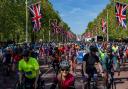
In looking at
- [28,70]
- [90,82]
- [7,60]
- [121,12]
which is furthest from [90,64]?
[121,12]

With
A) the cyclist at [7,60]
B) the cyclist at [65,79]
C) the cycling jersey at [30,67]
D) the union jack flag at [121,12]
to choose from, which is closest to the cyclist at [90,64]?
the cycling jersey at [30,67]

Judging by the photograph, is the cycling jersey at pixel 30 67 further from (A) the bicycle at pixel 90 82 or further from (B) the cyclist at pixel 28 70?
(A) the bicycle at pixel 90 82

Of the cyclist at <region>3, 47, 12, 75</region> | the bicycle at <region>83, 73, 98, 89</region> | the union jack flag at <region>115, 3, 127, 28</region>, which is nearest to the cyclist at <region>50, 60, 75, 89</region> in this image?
the bicycle at <region>83, 73, 98, 89</region>

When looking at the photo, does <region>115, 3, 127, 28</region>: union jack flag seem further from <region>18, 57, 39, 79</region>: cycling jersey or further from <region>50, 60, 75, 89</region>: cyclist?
<region>50, 60, 75, 89</region>: cyclist

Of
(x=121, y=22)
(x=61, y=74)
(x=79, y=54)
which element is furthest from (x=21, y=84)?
(x=79, y=54)

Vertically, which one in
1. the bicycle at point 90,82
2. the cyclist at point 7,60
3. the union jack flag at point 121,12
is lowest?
the bicycle at point 90,82

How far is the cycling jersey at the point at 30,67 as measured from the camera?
14.3m

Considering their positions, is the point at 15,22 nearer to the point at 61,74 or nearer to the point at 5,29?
the point at 5,29

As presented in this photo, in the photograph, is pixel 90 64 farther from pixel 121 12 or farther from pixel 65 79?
pixel 121 12

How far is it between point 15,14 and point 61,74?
5611 cm

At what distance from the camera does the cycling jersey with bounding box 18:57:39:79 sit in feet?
46.9

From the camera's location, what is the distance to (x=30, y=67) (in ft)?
46.9

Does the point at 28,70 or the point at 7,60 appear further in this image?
the point at 7,60

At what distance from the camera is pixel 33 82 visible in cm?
1441
